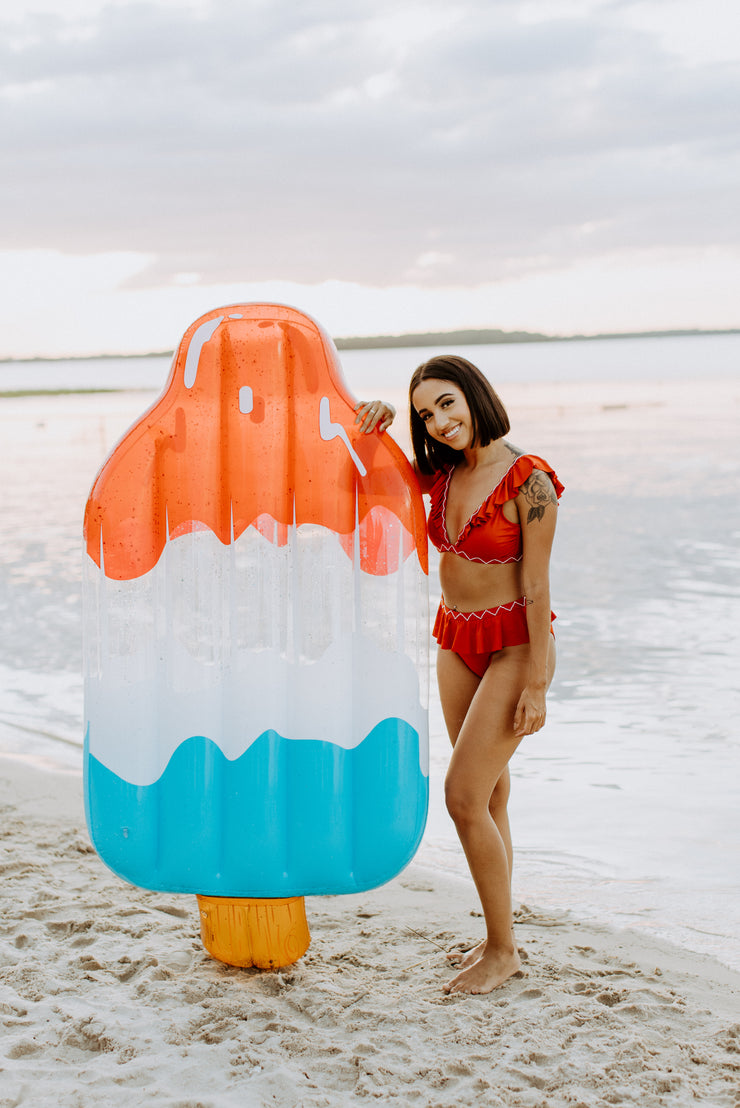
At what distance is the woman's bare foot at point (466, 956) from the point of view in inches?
112

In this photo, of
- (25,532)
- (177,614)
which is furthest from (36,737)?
(25,532)

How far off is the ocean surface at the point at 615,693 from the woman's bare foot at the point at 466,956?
1.68ft

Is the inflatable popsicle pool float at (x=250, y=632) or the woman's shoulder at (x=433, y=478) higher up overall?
the woman's shoulder at (x=433, y=478)

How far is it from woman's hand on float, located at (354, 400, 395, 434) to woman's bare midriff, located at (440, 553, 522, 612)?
14.9 inches

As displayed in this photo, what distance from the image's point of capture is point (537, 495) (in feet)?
8.48

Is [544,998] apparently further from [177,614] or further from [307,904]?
[177,614]

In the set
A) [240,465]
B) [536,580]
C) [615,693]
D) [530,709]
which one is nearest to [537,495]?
[536,580]

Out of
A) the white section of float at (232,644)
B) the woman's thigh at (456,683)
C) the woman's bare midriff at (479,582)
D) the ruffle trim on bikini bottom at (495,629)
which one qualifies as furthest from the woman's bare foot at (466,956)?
the woman's bare midriff at (479,582)

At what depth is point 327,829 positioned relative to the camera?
2.61 m

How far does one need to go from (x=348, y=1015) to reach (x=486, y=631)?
98 centimetres

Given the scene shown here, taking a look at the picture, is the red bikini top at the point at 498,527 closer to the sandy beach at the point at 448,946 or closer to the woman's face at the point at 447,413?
the woman's face at the point at 447,413

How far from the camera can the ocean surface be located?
11.6ft

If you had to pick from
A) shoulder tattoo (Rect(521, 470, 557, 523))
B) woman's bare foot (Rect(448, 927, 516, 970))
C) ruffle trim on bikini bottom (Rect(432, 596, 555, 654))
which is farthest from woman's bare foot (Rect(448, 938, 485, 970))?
shoulder tattoo (Rect(521, 470, 557, 523))

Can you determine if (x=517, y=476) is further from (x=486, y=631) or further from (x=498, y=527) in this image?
(x=486, y=631)
